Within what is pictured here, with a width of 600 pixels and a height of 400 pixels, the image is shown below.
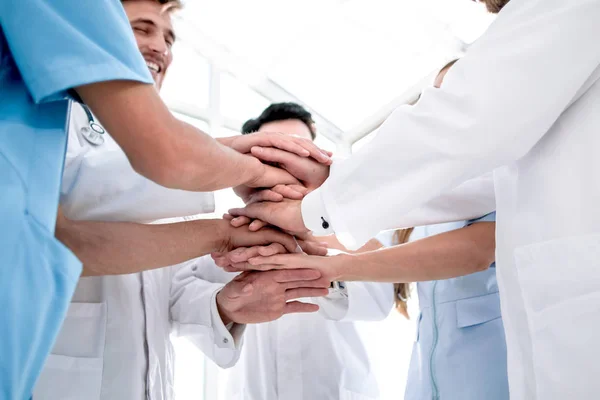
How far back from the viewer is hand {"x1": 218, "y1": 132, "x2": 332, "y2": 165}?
4.67 ft

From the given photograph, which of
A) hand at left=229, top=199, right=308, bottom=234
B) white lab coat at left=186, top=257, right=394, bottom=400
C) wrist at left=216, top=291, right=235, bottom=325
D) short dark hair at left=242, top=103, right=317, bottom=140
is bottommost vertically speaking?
white lab coat at left=186, top=257, right=394, bottom=400

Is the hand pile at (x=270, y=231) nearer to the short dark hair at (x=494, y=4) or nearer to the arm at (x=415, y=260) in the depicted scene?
the arm at (x=415, y=260)

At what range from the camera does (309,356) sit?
1834 millimetres

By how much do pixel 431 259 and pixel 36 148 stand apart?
3.25ft

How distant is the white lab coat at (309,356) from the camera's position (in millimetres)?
1773

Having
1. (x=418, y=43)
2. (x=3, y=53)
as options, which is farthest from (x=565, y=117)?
(x=418, y=43)

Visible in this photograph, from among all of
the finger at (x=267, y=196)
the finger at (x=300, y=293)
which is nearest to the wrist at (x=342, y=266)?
the finger at (x=300, y=293)

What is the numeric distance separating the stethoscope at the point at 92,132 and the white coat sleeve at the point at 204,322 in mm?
518

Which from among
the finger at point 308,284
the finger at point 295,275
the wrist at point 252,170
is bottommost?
the finger at point 308,284

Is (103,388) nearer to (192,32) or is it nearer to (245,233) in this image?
(245,233)

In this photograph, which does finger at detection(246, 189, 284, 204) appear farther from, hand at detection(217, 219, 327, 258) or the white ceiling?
the white ceiling

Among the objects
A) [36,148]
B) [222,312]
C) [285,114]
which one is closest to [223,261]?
[222,312]

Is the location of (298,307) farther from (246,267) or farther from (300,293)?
(246,267)

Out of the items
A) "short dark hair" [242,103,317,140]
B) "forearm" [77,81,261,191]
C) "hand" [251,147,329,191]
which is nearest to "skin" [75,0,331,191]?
"forearm" [77,81,261,191]
